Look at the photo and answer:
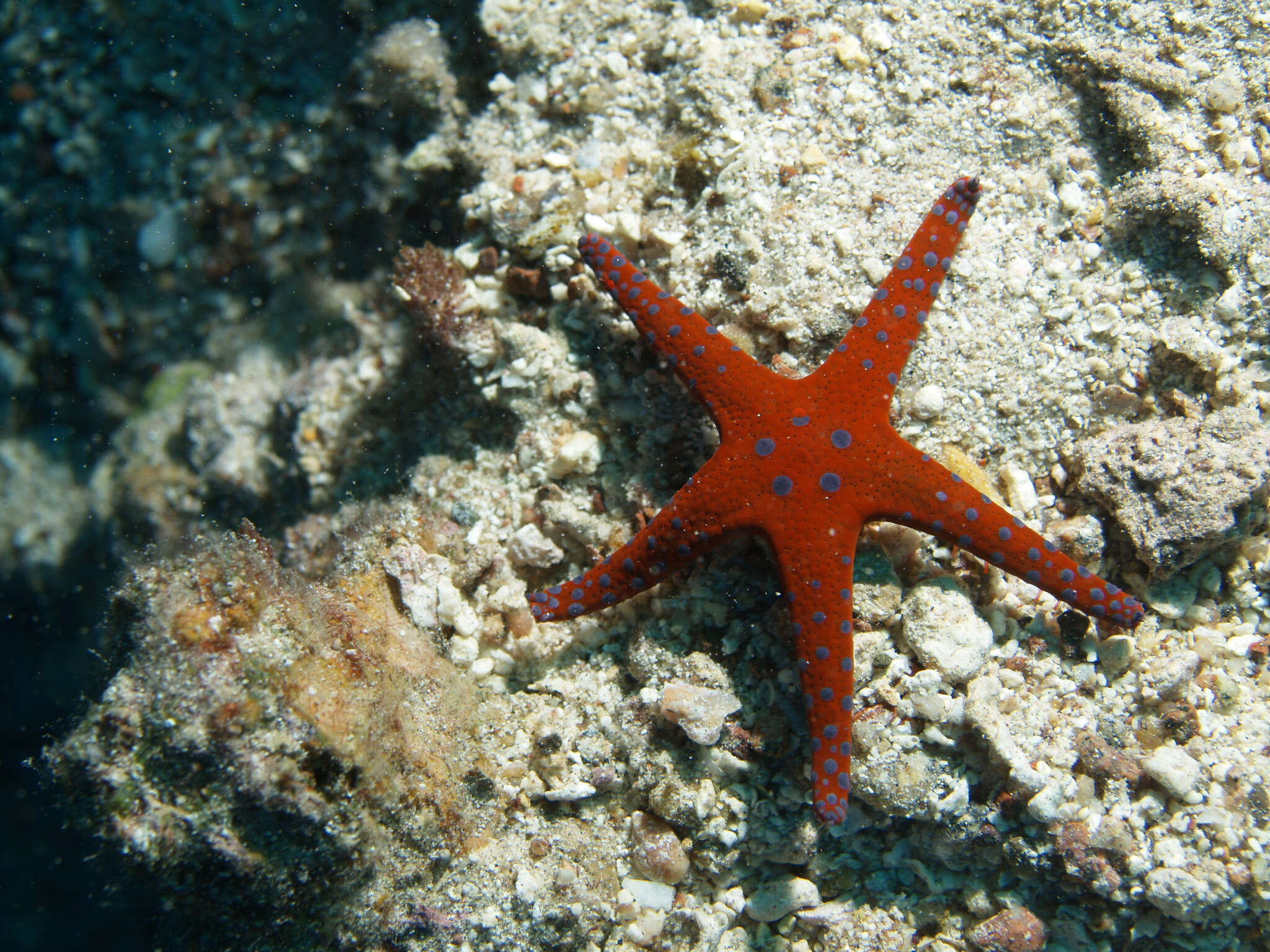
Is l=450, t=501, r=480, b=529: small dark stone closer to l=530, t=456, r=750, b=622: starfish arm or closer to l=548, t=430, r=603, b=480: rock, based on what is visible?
l=548, t=430, r=603, b=480: rock

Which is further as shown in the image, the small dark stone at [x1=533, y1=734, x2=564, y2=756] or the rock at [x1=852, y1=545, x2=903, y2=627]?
the small dark stone at [x1=533, y1=734, x2=564, y2=756]

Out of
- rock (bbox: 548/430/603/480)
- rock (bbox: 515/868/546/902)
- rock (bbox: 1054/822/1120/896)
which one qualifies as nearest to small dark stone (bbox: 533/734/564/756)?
rock (bbox: 515/868/546/902)

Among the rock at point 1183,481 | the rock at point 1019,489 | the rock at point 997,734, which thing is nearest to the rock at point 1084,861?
the rock at point 997,734

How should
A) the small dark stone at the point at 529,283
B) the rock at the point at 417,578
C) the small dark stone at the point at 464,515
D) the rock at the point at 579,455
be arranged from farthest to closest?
the small dark stone at the point at 529,283, the small dark stone at the point at 464,515, the rock at the point at 579,455, the rock at the point at 417,578

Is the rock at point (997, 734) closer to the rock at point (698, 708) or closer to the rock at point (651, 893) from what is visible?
the rock at point (698, 708)

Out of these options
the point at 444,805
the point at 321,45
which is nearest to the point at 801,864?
the point at 444,805

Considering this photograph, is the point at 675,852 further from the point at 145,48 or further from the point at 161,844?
the point at 145,48

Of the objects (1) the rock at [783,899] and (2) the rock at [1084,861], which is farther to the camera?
(1) the rock at [783,899]
